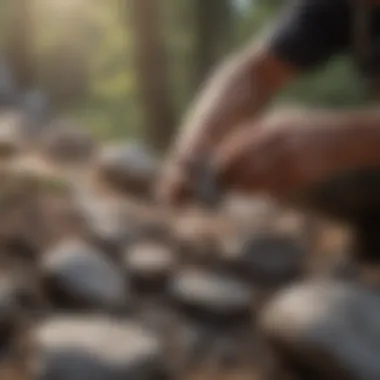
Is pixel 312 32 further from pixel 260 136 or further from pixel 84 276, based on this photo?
pixel 84 276

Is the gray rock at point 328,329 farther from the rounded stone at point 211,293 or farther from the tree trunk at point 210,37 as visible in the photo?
the tree trunk at point 210,37

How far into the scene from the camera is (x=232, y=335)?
23.3 inches

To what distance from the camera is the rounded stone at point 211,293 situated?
603 millimetres

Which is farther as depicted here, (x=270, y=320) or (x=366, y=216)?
(x=366, y=216)

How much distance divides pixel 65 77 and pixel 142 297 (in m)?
0.14

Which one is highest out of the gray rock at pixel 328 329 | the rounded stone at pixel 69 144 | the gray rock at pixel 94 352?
the rounded stone at pixel 69 144

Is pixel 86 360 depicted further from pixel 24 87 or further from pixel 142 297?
pixel 24 87

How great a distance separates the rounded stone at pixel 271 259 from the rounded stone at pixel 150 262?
0.05 meters

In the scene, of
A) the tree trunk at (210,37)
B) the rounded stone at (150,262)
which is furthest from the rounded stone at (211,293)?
the tree trunk at (210,37)

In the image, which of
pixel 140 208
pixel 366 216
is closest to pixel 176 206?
pixel 140 208

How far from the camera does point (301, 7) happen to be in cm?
57

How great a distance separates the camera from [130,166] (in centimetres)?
60

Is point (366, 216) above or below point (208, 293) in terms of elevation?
above

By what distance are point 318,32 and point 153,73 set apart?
0.10m
